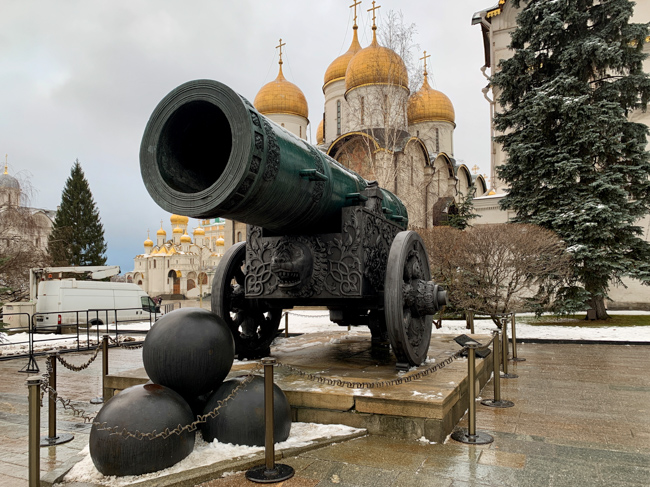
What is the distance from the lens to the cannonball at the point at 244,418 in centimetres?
349

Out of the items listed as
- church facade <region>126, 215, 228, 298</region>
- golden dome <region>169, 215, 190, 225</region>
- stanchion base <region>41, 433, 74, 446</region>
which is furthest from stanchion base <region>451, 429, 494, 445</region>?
golden dome <region>169, 215, 190, 225</region>

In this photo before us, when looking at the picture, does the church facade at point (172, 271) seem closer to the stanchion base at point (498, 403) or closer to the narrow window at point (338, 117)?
the narrow window at point (338, 117)

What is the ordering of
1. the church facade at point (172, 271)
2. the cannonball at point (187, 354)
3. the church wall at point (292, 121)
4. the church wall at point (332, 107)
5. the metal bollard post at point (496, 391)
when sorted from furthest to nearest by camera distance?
the church facade at point (172, 271) → the church wall at point (292, 121) → the church wall at point (332, 107) → the metal bollard post at point (496, 391) → the cannonball at point (187, 354)

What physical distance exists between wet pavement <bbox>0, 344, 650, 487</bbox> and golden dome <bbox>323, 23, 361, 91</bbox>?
101 ft

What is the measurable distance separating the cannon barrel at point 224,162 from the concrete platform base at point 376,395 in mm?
1484

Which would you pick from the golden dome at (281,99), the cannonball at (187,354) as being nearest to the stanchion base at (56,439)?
the cannonball at (187,354)

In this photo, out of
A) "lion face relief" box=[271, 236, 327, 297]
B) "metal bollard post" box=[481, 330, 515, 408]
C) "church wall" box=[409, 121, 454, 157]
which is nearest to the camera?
"lion face relief" box=[271, 236, 327, 297]

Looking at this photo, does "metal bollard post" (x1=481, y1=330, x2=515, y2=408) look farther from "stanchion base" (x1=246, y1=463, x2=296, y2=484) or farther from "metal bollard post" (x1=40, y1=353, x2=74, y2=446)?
"metal bollard post" (x1=40, y1=353, x2=74, y2=446)

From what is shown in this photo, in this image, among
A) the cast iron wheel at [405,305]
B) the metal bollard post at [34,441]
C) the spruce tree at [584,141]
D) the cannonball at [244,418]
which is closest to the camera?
the metal bollard post at [34,441]

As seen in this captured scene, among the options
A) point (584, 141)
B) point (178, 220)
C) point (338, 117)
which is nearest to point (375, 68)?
point (338, 117)

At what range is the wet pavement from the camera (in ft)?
10.2

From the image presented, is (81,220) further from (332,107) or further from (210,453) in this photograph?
(210,453)

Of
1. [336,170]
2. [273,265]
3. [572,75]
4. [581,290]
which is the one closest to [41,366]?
[273,265]

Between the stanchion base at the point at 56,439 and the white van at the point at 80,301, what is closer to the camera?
the stanchion base at the point at 56,439
